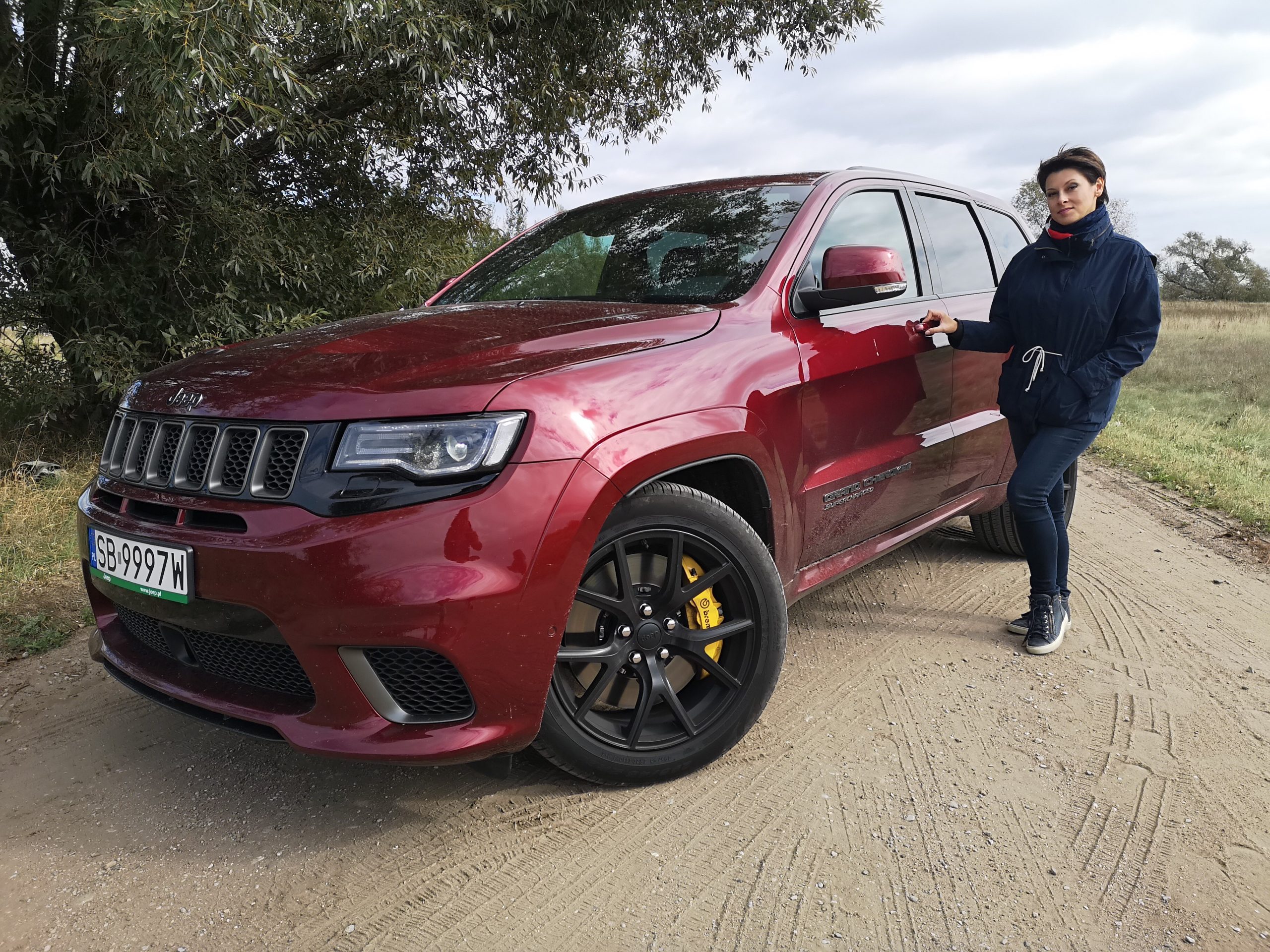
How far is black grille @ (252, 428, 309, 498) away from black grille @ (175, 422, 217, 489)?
199 mm

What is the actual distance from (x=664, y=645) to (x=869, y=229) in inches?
72.6

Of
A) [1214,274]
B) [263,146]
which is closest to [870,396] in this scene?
[263,146]

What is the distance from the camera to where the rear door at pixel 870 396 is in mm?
2879

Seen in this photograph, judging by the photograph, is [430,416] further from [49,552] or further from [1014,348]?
[49,552]

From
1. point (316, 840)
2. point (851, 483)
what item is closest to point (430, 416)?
point (316, 840)

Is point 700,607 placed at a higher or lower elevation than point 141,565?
lower

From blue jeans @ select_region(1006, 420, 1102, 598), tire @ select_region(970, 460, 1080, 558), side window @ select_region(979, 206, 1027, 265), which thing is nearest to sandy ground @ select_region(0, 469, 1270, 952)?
blue jeans @ select_region(1006, 420, 1102, 598)

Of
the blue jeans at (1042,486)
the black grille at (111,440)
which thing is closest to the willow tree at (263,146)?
the black grille at (111,440)

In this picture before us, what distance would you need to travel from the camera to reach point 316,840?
2.29 meters

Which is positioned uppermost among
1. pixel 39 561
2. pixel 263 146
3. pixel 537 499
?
pixel 263 146

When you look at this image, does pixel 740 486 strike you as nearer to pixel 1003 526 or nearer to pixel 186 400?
pixel 186 400

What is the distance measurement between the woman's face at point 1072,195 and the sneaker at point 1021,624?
4.96ft

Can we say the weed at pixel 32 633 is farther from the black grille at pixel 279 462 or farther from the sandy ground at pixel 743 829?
the black grille at pixel 279 462

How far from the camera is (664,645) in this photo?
2.42 metres
